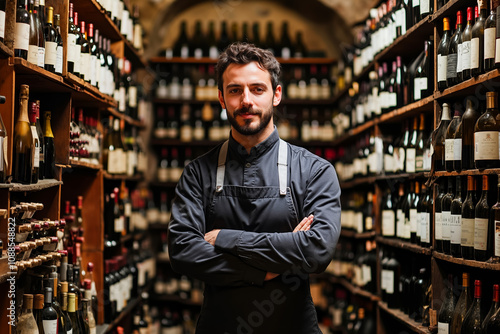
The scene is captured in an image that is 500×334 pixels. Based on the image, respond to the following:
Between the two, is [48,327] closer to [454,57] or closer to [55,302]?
[55,302]

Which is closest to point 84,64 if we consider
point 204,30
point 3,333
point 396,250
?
point 3,333

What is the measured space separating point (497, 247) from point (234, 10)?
210 inches

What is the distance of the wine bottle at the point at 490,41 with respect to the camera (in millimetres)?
2412

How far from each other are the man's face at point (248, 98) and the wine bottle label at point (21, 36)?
0.81 m

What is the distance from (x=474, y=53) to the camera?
2.58 meters

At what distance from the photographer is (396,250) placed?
13.3 feet

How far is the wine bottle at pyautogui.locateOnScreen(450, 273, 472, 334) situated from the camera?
9.27 feet

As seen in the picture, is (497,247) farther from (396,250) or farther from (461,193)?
(396,250)

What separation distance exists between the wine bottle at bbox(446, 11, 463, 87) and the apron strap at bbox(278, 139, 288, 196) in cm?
102

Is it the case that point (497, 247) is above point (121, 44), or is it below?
below

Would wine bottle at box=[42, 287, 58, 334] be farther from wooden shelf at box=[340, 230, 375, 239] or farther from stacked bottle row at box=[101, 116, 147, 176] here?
wooden shelf at box=[340, 230, 375, 239]

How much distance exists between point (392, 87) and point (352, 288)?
191cm

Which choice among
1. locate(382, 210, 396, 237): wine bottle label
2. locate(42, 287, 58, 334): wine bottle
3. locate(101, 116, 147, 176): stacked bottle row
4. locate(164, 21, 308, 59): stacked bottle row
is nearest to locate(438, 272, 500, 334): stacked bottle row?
locate(382, 210, 396, 237): wine bottle label

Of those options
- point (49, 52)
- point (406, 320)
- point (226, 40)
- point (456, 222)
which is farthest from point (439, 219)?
point (226, 40)
